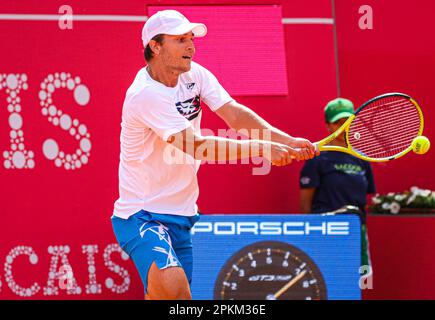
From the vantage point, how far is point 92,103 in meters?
6.80

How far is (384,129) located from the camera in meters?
5.57

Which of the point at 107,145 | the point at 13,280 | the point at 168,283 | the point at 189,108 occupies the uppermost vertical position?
the point at 189,108

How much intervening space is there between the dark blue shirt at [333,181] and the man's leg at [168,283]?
2356 millimetres

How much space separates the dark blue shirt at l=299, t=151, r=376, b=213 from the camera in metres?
6.73

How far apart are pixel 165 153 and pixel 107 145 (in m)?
2.12

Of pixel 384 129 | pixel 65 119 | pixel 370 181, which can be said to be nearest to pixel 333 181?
pixel 370 181

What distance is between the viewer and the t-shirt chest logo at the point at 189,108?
4.78 metres

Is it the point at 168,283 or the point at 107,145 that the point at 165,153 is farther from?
the point at 107,145

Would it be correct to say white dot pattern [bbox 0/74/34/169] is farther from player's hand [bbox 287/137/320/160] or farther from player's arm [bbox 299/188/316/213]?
player's hand [bbox 287/137/320/160]

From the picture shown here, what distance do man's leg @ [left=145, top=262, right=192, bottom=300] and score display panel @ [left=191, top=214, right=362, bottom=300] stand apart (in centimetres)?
179

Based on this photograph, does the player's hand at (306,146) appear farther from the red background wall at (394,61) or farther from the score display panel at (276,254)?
the red background wall at (394,61)

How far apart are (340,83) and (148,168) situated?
3242 millimetres

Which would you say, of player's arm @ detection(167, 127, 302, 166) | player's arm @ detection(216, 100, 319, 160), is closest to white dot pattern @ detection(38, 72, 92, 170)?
player's arm @ detection(216, 100, 319, 160)

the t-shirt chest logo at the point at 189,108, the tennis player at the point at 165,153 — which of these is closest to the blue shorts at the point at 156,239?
the tennis player at the point at 165,153
